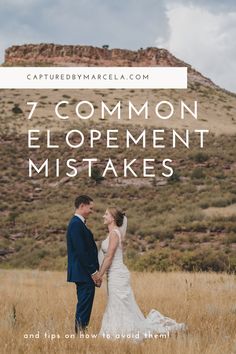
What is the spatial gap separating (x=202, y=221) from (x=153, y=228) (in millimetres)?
2068

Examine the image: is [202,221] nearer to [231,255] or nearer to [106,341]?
[231,255]

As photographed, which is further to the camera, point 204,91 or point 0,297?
point 204,91

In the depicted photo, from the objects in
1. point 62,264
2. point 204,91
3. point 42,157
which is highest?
point 204,91

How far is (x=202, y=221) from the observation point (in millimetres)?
26469

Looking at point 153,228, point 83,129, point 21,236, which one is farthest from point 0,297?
point 83,129

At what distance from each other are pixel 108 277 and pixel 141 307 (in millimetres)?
2434

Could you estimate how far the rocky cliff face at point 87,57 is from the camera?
99188 mm

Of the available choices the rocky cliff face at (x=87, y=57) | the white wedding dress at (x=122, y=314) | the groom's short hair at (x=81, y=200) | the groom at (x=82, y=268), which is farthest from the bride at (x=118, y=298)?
the rocky cliff face at (x=87, y=57)

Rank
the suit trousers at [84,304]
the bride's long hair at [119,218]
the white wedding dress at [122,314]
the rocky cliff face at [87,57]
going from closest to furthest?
the white wedding dress at [122,314], the suit trousers at [84,304], the bride's long hair at [119,218], the rocky cliff face at [87,57]

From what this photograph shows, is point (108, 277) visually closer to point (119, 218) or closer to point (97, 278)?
point (97, 278)

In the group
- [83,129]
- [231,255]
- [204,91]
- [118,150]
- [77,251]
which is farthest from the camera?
[204,91]

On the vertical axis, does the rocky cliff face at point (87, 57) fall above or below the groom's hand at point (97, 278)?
above

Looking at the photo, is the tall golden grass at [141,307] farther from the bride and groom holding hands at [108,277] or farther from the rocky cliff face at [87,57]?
the rocky cliff face at [87,57]

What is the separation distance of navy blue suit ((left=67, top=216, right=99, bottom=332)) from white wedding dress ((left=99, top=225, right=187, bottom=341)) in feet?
0.73
